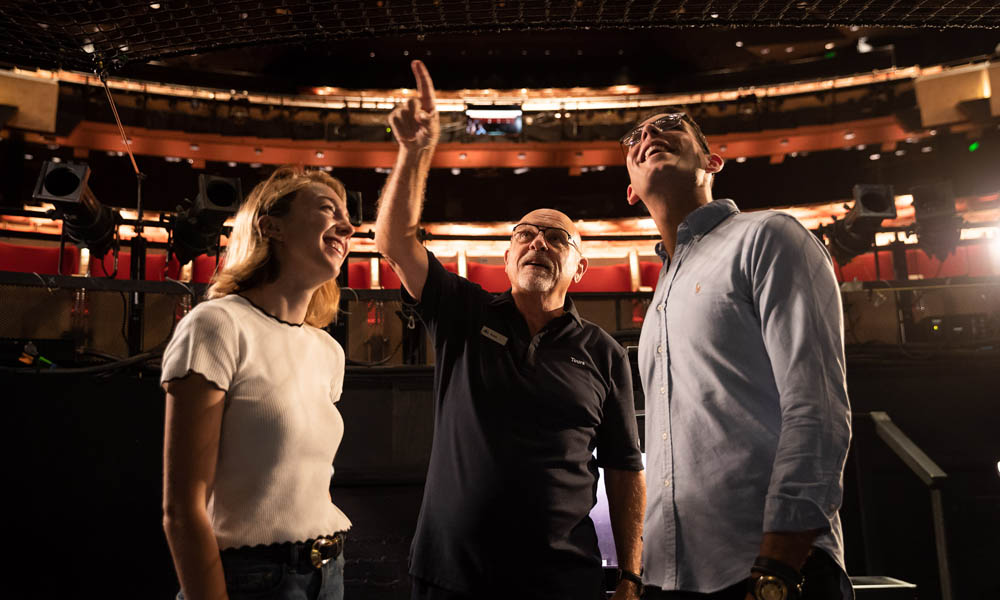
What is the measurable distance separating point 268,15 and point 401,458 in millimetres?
1878

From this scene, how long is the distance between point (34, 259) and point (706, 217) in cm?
882

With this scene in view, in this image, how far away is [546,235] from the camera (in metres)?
1.94

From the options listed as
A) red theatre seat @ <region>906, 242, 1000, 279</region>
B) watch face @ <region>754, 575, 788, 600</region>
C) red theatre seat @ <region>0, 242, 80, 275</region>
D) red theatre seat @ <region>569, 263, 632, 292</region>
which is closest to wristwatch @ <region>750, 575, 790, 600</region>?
watch face @ <region>754, 575, 788, 600</region>

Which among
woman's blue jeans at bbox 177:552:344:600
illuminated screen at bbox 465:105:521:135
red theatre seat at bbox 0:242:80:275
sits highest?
illuminated screen at bbox 465:105:521:135

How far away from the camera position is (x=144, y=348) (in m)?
3.98

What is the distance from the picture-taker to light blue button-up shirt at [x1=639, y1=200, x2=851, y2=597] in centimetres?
96

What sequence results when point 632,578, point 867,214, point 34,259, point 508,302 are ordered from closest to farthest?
point 632,578 → point 508,302 → point 867,214 → point 34,259

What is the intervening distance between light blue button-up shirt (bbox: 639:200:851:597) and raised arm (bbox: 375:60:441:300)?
2.07 ft

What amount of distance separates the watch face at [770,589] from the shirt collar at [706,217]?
0.63 meters

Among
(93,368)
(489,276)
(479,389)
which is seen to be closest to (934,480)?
(479,389)

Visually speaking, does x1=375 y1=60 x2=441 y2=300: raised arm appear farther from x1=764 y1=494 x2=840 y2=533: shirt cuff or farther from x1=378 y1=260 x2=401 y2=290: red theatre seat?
x1=378 y1=260 x2=401 y2=290: red theatre seat

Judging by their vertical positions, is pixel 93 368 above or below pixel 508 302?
below

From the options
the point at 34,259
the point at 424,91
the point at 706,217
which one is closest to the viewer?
the point at 706,217

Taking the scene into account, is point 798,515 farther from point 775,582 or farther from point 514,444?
point 514,444
